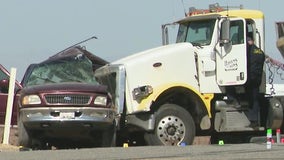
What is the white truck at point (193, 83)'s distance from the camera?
43.7 feet

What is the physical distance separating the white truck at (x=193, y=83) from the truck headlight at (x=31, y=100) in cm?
208

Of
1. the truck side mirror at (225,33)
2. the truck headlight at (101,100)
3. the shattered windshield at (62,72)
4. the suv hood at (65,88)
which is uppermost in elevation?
the truck side mirror at (225,33)

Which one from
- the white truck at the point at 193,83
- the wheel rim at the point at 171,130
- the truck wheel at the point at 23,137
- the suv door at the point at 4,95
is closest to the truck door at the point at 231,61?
the white truck at the point at 193,83

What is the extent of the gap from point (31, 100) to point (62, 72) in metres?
2.11

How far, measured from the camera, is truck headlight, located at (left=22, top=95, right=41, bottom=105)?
39.3 ft

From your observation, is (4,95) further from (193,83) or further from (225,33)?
(225,33)

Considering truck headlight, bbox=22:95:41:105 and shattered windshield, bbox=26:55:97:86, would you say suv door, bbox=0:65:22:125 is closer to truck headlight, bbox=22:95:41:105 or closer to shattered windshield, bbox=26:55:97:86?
shattered windshield, bbox=26:55:97:86

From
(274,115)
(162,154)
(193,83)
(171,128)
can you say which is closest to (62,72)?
(171,128)

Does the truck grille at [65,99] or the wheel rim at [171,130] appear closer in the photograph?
the truck grille at [65,99]

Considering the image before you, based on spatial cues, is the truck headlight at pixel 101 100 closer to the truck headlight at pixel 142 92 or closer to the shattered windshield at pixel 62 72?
the truck headlight at pixel 142 92

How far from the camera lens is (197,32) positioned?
1491 centimetres

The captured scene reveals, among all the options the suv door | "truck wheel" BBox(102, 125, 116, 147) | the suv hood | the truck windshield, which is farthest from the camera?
the suv door

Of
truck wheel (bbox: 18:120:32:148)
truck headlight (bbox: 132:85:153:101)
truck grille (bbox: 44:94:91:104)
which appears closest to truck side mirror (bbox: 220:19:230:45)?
truck headlight (bbox: 132:85:153:101)

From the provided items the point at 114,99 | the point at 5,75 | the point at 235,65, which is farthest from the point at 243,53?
the point at 5,75
